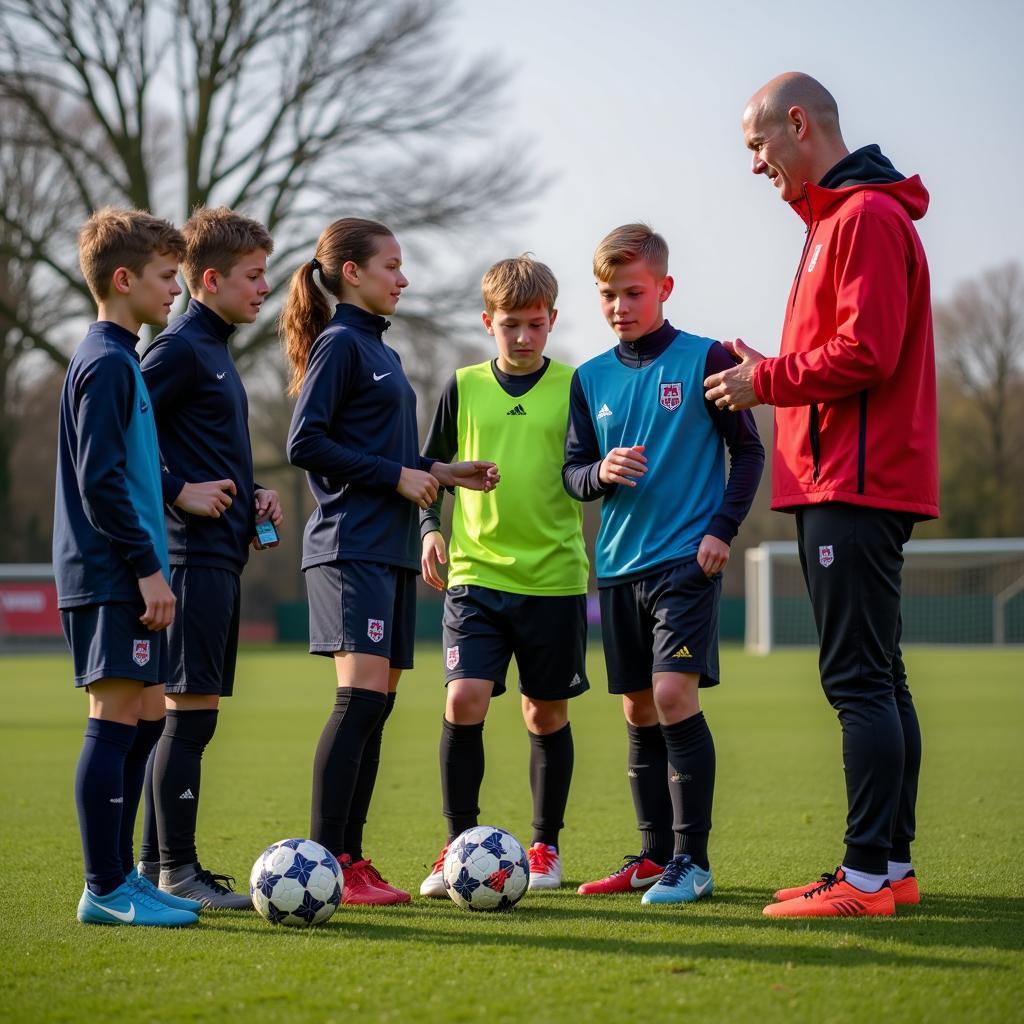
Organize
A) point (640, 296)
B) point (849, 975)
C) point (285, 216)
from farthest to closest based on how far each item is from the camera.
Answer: point (285, 216), point (640, 296), point (849, 975)

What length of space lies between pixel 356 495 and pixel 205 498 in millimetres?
504

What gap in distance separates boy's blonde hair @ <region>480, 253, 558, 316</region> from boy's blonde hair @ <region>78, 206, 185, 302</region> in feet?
4.02

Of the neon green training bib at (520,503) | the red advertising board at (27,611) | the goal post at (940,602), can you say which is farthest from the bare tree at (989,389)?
the neon green training bib at (520,503)

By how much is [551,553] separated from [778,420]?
1069 mm

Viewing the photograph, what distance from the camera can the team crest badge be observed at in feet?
15.7

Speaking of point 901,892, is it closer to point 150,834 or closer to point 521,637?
point 521,637

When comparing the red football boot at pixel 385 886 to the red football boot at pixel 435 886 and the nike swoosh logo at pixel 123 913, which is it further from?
the nike swoosh logo at pixel 123 913

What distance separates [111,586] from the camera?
4047mm

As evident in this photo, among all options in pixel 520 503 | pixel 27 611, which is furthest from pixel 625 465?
pixel 27 611

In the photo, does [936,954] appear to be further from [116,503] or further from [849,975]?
[116,503]

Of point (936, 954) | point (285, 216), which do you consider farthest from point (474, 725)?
point (285, 216)

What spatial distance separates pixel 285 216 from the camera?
25.5 meters

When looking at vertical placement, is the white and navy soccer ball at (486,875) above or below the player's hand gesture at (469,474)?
below

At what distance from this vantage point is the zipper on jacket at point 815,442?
4172 mm
